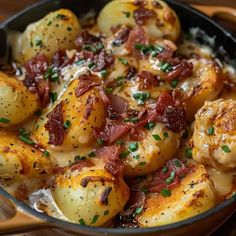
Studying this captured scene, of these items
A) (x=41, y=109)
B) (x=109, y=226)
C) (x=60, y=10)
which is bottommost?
(x=109, y=226)

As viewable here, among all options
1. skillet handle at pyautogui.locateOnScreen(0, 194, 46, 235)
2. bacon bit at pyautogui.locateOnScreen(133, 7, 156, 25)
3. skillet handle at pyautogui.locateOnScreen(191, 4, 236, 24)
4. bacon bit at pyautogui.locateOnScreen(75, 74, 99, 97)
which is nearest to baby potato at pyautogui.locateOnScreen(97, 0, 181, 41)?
bacon bit at pyautogui.locateOnScreen(133, 7, 156, 25)

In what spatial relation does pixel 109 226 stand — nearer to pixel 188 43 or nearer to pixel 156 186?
pixel 156 186

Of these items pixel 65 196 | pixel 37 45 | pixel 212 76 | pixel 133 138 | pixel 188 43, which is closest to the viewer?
pixel 65 196

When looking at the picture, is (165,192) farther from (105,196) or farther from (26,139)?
(26,139)

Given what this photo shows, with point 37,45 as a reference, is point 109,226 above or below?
below

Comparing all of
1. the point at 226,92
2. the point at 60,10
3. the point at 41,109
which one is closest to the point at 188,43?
the point at 226,92

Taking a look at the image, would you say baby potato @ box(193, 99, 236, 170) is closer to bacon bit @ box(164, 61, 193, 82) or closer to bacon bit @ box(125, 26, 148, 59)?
bacon bit @ box(164, 61, 193, 82)
